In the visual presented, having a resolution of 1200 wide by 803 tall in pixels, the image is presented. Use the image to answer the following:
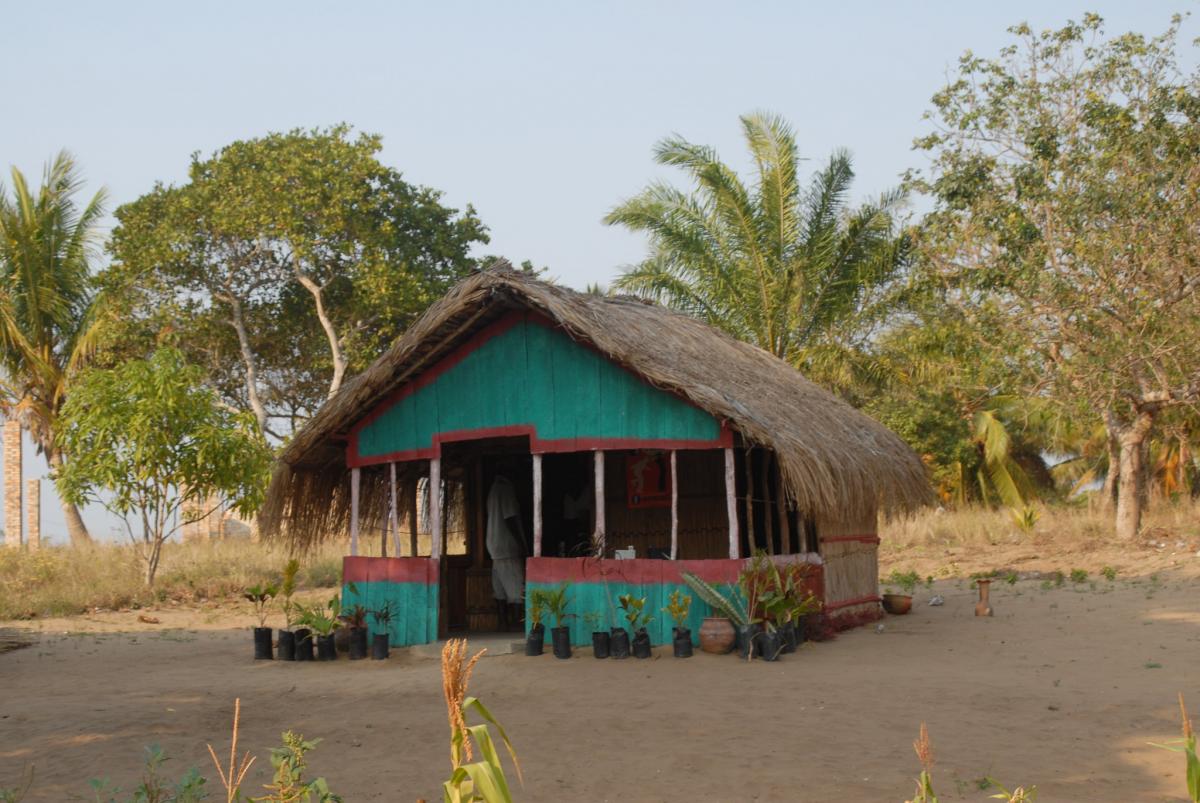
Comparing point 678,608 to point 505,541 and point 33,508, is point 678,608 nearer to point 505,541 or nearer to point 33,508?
point 505,541

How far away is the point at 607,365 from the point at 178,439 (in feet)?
24.8

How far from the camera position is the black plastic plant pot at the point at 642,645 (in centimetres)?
1009

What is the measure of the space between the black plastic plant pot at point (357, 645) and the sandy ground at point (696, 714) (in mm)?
225

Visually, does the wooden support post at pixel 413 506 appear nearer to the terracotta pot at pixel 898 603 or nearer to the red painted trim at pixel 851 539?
the red painted trim at pixel 851 539

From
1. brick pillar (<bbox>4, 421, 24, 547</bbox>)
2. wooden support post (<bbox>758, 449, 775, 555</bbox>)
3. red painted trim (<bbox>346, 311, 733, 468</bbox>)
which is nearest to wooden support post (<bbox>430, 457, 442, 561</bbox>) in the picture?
red painted trim (<bbox>346, 311, 733, 468</bbox>)

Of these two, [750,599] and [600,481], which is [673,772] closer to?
[750,599]

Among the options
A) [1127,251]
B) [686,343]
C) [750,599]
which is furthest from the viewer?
[1127,251]

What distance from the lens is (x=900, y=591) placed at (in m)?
15.9

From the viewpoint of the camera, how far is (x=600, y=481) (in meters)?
10.7

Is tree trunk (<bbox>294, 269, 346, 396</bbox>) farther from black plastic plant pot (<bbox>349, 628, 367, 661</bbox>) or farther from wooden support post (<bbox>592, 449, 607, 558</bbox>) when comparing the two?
wooden support post (<bbox>592, 449, 607, 558</bbox>)

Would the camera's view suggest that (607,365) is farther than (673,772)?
Yes

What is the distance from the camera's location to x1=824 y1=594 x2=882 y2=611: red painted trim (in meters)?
12.1

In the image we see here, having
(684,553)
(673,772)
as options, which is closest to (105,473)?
(684,553)

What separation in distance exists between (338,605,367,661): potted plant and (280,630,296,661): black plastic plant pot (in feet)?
1.67
